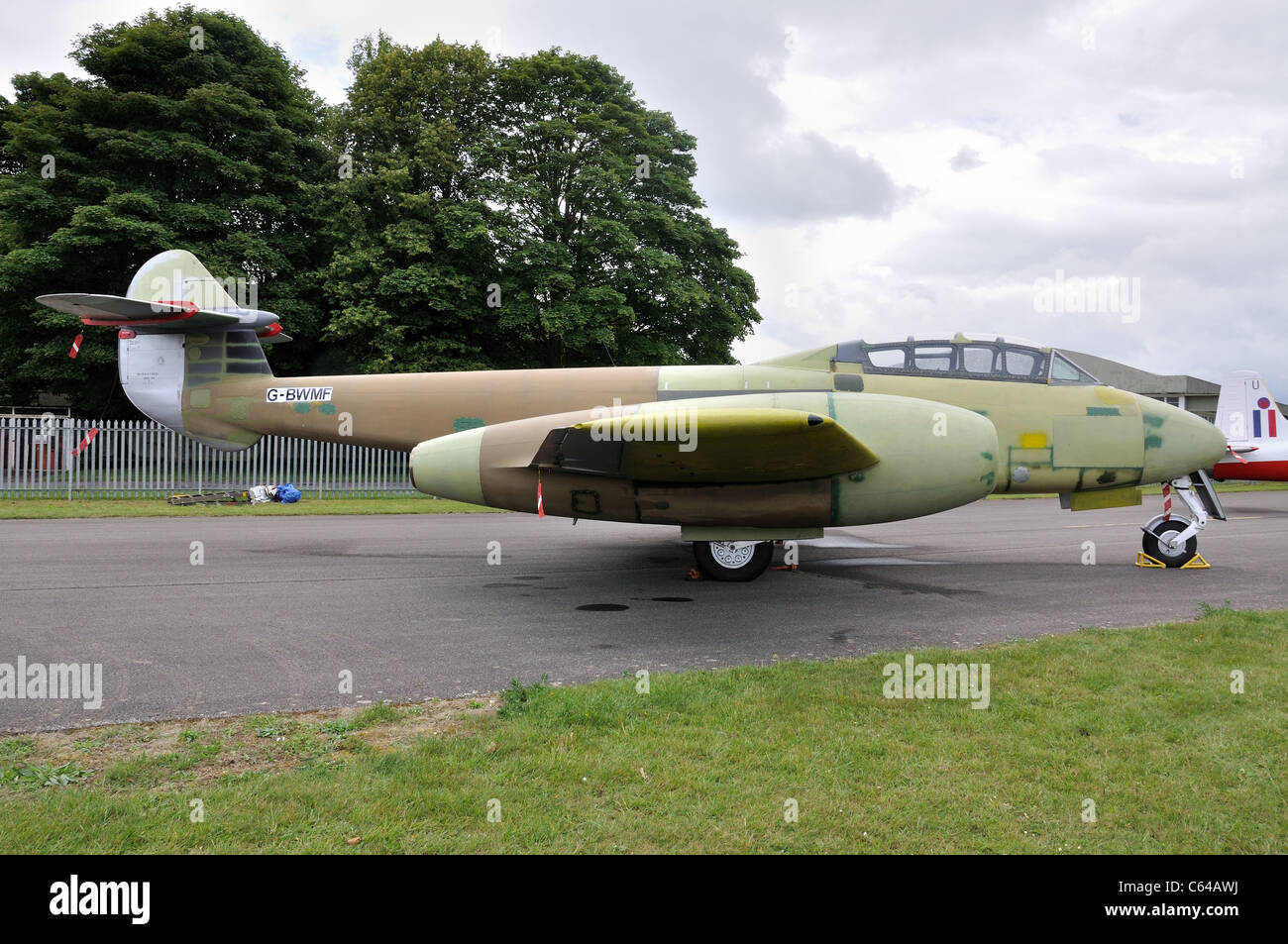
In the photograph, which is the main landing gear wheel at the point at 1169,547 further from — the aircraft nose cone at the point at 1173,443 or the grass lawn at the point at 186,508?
the grass lawn at the point at 186,508

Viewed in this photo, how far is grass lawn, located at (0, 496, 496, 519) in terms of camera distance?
16641 mm

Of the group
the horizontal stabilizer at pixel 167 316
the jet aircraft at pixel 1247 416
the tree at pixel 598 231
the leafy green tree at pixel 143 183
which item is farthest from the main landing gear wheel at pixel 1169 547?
the leafy green tree at pixel 143 183

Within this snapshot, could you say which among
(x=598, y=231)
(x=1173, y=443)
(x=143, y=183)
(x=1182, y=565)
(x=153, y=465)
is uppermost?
(x=143, y=183)

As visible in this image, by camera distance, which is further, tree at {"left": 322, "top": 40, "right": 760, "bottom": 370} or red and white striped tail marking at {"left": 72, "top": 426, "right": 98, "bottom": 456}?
tree at {"left": 322, "top": 40, "right": 760, "bottom": 370}

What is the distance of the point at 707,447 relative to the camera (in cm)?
741

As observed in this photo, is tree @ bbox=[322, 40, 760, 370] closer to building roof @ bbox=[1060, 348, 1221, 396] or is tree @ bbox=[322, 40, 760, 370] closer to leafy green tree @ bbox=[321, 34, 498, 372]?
leafy green tree @ bbox=[321, 34, 498, 372]

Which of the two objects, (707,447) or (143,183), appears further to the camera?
(143,183)

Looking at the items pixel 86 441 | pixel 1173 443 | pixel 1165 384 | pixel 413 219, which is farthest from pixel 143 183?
pixel 1165 384

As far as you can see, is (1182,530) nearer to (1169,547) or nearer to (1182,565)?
(1169,547)

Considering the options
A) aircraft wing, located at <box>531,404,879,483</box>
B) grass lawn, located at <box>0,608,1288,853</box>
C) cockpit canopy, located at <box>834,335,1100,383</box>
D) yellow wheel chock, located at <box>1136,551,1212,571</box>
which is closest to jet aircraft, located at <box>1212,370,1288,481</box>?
yellow wheel chock, located at <box>1136,551,1212,571</box>

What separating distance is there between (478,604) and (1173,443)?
29.4 ft

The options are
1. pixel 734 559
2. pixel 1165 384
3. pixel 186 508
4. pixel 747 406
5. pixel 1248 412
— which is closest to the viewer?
pixel 747 406

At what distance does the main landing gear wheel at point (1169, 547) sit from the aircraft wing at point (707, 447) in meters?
5.62

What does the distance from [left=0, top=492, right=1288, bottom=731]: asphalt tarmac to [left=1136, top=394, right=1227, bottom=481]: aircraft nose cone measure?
4.62 feet
